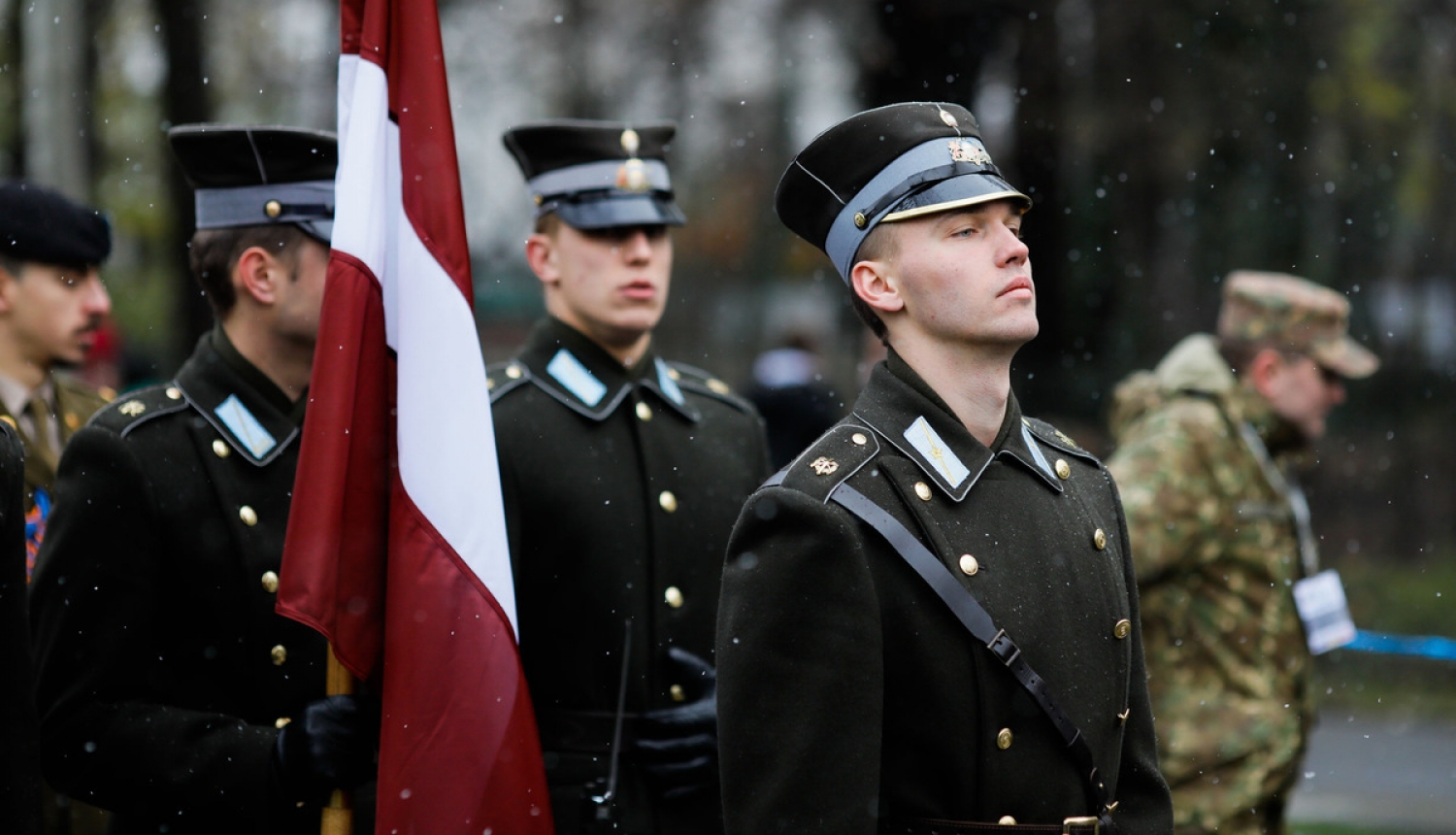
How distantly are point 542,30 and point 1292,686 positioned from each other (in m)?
16.6

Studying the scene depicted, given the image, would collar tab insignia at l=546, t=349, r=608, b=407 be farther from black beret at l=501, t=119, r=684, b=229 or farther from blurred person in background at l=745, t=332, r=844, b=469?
blurred person in background at l=745, t=332, r=844, b=469

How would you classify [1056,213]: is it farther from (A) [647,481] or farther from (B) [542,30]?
(B) [542,30]

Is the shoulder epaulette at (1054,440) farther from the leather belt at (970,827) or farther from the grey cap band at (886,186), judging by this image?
the leather belt at (970,827)

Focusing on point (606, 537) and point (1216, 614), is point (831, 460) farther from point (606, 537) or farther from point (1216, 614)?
point (1216, 614)

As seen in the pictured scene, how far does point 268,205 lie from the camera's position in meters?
3.92

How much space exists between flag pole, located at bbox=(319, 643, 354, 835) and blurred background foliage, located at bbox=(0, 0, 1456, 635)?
6.79 m

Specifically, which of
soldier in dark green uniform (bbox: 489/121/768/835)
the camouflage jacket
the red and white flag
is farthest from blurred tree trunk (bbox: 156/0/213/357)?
the red and white flag

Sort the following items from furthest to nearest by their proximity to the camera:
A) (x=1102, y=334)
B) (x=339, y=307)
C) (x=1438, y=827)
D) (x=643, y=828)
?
(x=1102, y=334) < (x=1438, y=827) < (x=643, y=828) < (x=339, y=307)

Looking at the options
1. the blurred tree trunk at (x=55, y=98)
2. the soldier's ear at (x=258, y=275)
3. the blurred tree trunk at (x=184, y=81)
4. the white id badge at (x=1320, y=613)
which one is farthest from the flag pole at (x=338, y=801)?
the blurred tree trunk at (x=55, y=98)

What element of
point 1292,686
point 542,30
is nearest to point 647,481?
point 1292,686

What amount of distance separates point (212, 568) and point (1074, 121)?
1103cm

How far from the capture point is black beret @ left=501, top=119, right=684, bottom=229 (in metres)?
4.44

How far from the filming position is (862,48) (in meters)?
11.8

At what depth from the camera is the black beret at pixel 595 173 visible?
14.6 ft
